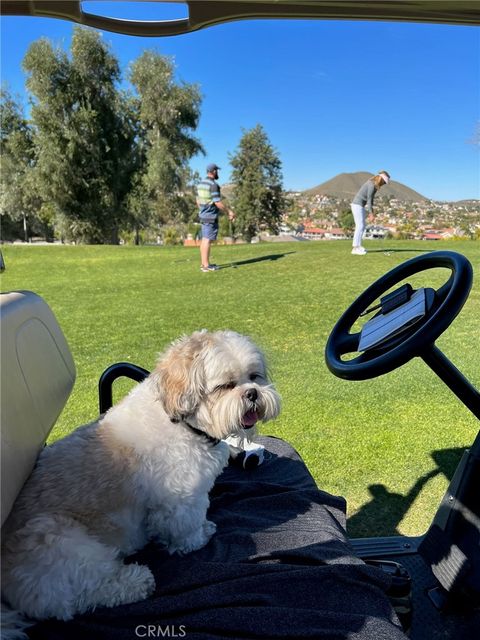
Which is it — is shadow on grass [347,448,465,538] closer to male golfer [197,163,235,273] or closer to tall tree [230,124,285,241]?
male golfer [197,163,235,273]

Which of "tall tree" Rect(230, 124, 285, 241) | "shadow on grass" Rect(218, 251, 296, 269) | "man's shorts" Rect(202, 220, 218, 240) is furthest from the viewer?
"tall tree" Rect(230, 124, 285, 241)

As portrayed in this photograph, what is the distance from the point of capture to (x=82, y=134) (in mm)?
19922

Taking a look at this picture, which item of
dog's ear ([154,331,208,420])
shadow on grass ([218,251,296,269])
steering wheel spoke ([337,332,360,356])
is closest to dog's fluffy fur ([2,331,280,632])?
dog's ear ([154,331,208,420])

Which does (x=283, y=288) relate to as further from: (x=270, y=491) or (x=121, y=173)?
(x=121, y=173)

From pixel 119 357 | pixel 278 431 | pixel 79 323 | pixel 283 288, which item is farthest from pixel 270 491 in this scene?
pixel 283 288

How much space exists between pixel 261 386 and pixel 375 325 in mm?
438

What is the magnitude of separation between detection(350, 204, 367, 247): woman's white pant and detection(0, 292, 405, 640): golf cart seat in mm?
7262

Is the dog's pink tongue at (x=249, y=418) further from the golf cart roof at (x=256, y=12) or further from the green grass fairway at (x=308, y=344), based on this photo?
the golf cart roof at (x=256, y=12)

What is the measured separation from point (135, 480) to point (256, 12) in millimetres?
1340

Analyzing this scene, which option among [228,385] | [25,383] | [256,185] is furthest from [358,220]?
[256,185]

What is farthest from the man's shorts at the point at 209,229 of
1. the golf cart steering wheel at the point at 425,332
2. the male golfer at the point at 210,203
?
the golf cart steering wheel at the point at 425,332

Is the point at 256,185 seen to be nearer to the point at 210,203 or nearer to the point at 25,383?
the point at 210,203

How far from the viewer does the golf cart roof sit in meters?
1.17

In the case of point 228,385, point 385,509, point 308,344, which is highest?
point 228,385
